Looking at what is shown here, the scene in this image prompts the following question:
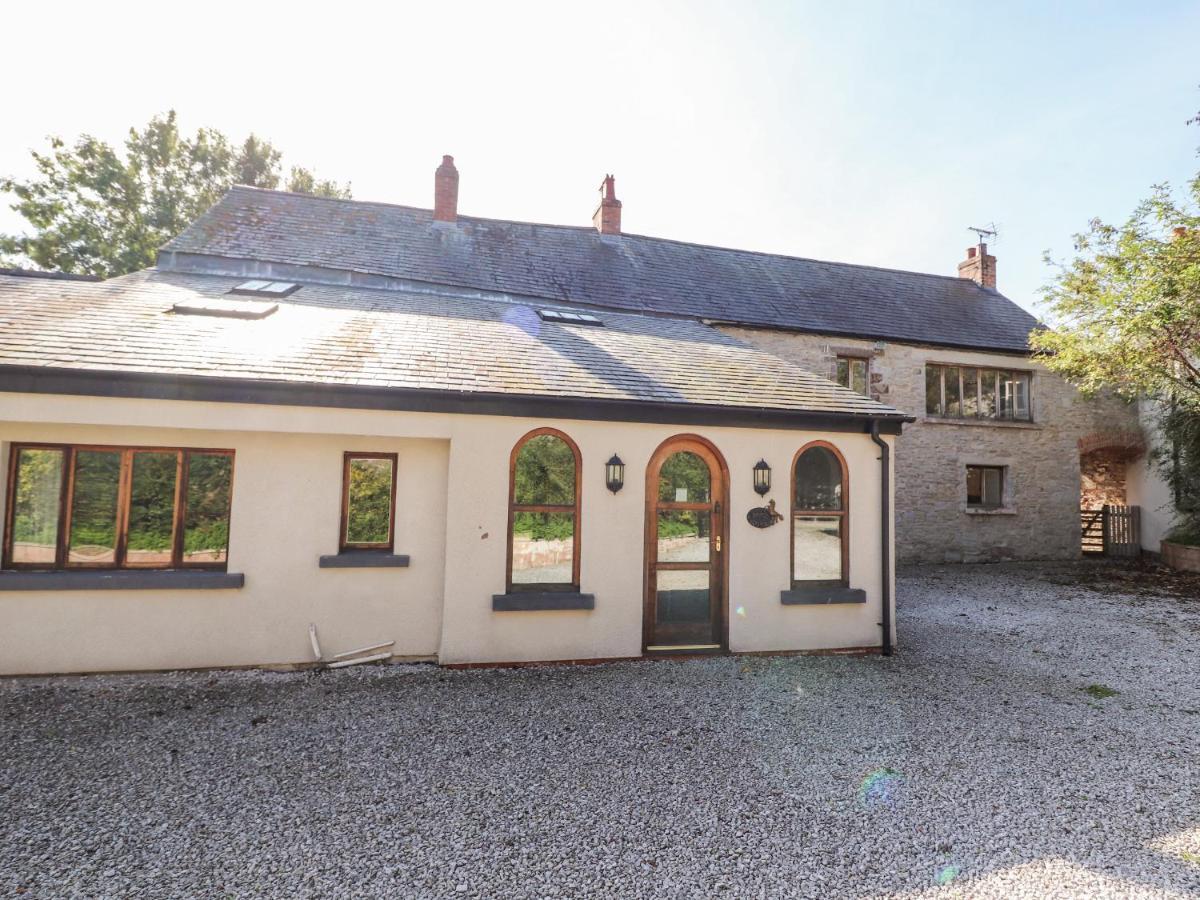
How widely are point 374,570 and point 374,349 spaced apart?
281 centimetres

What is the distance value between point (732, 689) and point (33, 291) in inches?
422

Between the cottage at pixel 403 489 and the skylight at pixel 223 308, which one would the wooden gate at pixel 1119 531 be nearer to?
the cottage at pixel 403 489

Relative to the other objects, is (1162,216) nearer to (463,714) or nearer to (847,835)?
(847,835)

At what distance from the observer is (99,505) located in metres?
5.91

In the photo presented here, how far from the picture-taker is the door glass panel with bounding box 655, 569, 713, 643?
6.81 meters

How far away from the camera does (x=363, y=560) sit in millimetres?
6211

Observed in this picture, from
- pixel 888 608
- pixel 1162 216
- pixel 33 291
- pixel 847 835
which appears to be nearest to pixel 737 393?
pixel 888 608

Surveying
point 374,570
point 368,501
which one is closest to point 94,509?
point 368,501

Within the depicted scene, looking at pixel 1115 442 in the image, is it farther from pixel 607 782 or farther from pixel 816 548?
pixel 607 782

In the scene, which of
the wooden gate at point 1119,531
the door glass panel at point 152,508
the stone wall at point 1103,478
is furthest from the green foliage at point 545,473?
the stone wall at point 1103,478

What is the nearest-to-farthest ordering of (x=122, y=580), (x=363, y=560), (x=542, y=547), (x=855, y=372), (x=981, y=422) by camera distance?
(x=122, y=580)
(x=363, y=560)
(x=542, y=547)
(x=855, y=372)
(x=981, y=422)

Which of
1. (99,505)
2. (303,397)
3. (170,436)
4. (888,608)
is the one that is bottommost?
(888,608)

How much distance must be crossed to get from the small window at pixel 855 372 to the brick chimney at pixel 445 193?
11154 mm

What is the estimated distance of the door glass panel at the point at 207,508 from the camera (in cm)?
607
